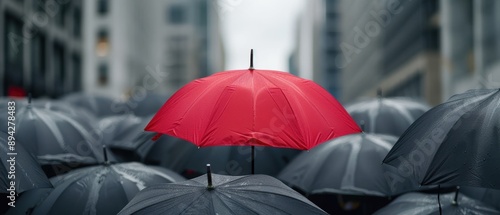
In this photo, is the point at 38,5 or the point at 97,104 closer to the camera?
the point at 97,104

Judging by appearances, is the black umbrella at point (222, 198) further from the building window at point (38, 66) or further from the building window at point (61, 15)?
the building window at point (61, 15)

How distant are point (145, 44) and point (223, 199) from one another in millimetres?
87726

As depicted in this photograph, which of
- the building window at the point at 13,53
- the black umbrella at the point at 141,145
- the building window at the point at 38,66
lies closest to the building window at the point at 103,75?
the building window at the point at 38,66

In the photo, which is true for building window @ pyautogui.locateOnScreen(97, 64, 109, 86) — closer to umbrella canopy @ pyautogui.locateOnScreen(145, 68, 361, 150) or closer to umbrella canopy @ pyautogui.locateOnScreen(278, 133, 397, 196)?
umbrella canopy @ pyautogui.locateOnScreen(278, 133, 397, 196)

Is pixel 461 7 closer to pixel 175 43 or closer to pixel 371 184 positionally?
pixel 371 184

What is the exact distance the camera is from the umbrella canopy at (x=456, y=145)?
201 inches

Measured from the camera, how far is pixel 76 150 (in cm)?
771

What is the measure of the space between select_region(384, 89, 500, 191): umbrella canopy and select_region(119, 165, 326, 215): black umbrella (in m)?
1.02

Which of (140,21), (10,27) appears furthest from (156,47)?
(10,27)

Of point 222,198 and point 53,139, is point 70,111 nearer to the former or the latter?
point 53,139

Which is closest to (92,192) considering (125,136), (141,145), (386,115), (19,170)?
(19,170)

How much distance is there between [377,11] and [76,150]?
65848 millimetres

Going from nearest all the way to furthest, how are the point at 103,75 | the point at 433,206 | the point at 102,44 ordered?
the point at 433,206 < the point at 102,44 < the point at 103,75

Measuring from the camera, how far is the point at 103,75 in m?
69.9
